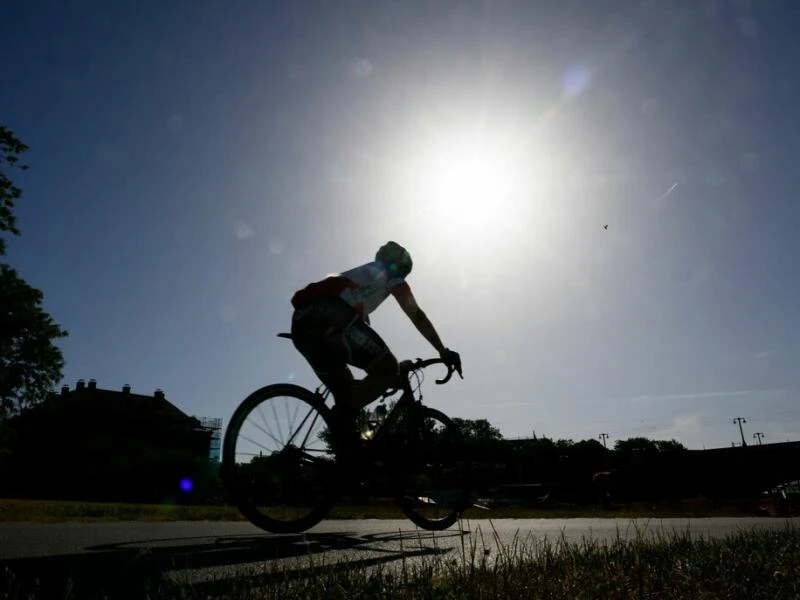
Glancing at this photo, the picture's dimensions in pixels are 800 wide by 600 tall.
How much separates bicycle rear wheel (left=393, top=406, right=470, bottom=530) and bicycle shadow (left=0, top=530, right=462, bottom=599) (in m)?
0.95

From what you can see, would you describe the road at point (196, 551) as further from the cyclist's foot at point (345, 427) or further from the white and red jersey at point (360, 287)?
the white and red jersey at point (360, 287)

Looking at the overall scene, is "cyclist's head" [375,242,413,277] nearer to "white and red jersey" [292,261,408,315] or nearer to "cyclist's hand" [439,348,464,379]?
"white and red jersey" [292,261,408,315]

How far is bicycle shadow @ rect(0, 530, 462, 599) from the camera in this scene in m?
2.05

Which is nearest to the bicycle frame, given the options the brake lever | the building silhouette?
the brake lever

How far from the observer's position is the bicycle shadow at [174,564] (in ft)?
6.73

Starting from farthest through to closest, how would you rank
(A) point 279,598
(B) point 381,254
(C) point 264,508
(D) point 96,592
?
1. (B) point 381,254
2. (C) point 264,508
3. (D) point 96,592
4. (A) point 279,598

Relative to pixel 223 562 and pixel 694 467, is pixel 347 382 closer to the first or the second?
pixel 223 562

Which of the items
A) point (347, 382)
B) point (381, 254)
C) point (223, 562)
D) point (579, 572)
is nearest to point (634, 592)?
point (579, 572)

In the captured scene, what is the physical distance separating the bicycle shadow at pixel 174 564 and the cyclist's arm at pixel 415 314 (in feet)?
6.08

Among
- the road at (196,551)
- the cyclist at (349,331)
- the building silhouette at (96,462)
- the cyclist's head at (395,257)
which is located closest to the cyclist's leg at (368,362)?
the cyclist at (349,331)

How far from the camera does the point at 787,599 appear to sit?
2098 mm

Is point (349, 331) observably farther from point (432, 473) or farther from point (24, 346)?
point (24, 346)

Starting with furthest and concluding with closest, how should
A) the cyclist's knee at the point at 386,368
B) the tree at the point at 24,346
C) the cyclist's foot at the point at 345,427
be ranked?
the tree at the point at 24,346 < the cyclist's knee at the point at 386,368 < the cyclist's foot at the point at 345,427

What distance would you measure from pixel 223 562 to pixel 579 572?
1.69 metres
